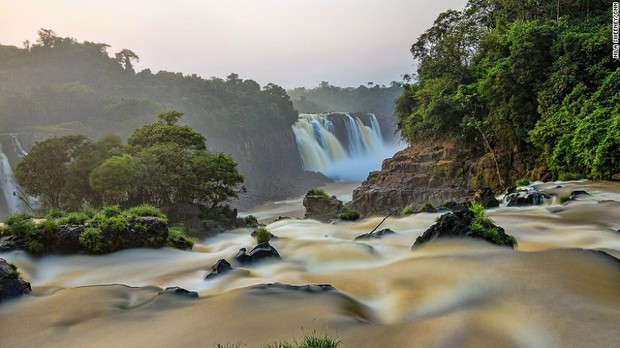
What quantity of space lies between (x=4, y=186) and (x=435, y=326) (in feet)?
111

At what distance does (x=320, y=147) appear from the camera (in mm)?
54750

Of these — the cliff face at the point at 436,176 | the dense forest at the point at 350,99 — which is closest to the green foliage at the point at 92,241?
the cliff face at the point at 436,176

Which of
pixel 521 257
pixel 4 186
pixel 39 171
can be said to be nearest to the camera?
pixel 521 257

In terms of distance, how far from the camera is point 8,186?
28266 mm

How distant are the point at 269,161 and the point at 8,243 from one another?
4475cm

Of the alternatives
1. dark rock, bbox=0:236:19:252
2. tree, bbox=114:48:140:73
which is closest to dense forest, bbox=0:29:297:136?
tree, bbox=114:48:140:73

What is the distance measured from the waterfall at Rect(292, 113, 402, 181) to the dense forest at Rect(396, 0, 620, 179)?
2322 centimetres

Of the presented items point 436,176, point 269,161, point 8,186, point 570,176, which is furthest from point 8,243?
point 269,161

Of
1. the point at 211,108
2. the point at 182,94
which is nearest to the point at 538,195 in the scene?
the point at 211,108

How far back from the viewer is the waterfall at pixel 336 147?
53.4m

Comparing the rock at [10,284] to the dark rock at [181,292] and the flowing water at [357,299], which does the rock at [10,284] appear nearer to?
the flowing water at [357,299]

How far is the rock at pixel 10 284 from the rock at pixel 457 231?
813 centimetres

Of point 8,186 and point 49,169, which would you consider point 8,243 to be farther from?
point 8,186

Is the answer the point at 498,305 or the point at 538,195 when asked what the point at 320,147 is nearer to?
the point at 538,195
